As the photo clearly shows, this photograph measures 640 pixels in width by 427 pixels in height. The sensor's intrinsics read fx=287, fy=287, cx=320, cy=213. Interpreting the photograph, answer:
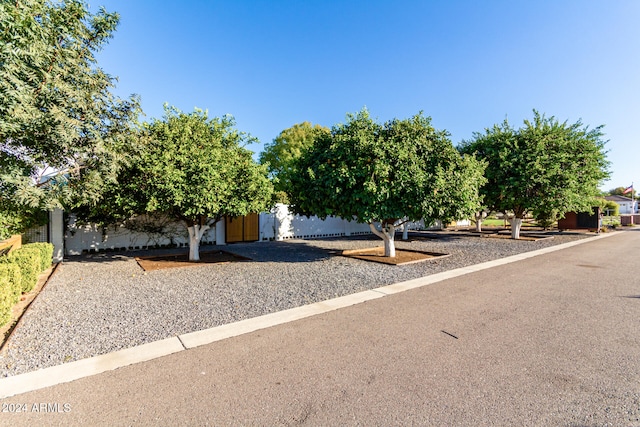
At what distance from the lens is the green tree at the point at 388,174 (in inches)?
319

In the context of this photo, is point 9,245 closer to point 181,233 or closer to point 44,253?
point 44,253

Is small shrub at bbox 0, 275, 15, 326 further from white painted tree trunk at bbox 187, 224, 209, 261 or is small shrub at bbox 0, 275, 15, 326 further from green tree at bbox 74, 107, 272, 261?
white painted tree trunk at bbox 187, 224, 209, 261

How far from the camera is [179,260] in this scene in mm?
9477

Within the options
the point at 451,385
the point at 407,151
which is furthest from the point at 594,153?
the point at 451,385

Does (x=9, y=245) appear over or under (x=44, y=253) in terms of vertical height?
over

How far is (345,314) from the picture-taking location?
185 inches

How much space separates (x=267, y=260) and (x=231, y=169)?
3228 millimetres

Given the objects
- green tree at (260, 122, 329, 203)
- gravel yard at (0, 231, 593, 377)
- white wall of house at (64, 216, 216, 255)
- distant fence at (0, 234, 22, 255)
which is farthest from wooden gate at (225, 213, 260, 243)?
green tree at (260, 122, 329, 203)

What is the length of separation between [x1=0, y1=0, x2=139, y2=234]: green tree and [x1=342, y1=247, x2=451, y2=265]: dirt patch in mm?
7615

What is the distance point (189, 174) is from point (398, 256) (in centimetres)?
728

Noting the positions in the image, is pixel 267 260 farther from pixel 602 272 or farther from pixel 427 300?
pixel 602 272

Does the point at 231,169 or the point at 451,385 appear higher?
the point at 231,169

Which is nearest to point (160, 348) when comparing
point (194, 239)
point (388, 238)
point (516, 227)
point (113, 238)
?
point (194, 239)

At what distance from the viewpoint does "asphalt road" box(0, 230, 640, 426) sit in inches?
93.6
